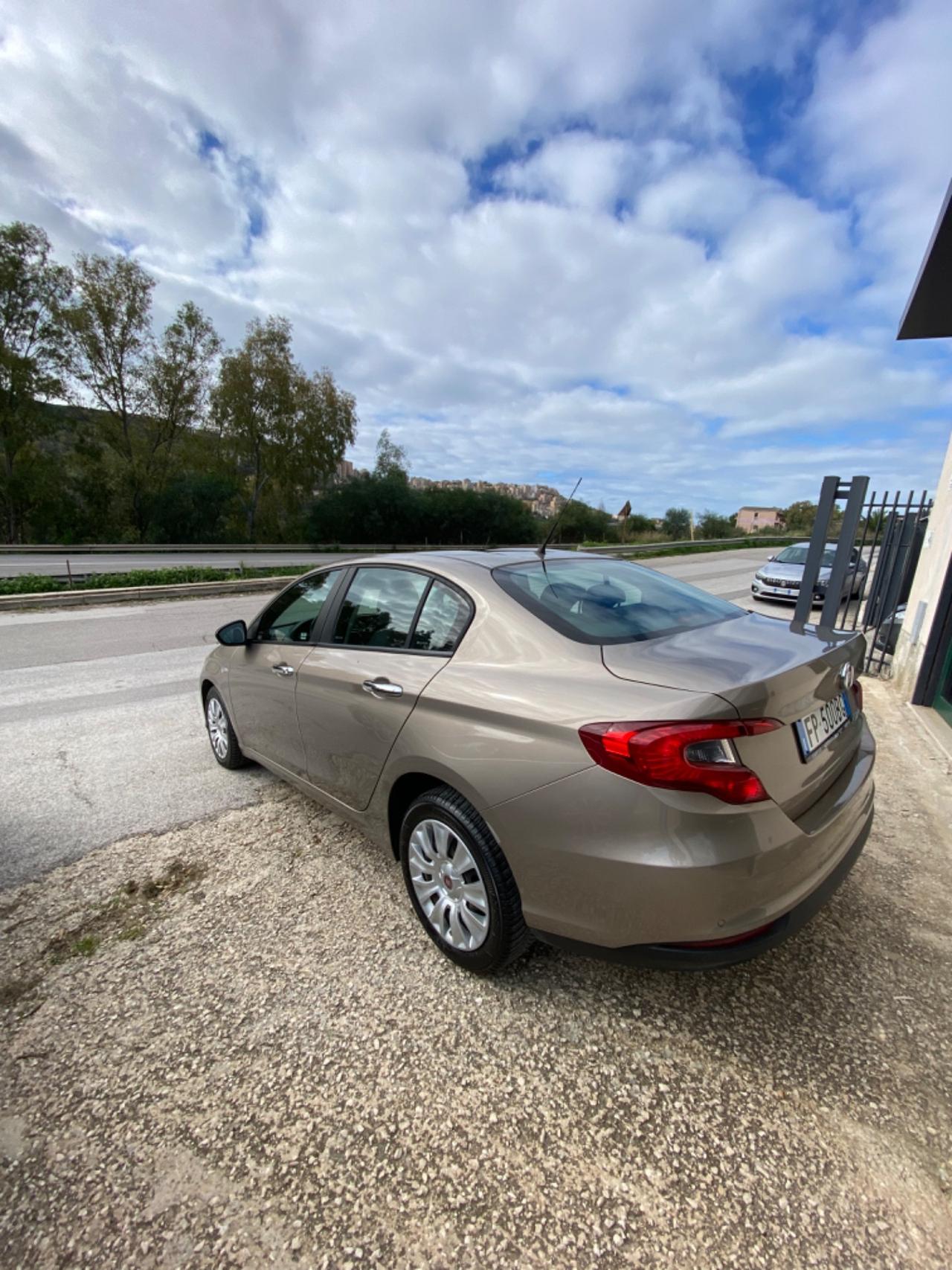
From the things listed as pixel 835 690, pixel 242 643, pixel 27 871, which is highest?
pixel 835 690

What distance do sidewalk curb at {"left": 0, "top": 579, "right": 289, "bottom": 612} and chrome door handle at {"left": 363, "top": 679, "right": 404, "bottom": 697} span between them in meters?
8.72

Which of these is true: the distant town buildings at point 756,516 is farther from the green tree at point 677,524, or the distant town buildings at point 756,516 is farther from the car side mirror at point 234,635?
the car side mirror at point 234,635

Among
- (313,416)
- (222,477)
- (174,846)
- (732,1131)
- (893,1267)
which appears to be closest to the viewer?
(893,1267)

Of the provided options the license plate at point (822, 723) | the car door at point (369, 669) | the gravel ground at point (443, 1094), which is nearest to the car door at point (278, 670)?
the car door at point (369, 669)

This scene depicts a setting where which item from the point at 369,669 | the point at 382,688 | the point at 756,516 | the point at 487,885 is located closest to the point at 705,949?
the point at 487,885

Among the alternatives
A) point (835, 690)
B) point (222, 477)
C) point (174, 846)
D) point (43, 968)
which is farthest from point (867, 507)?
point (222, 477)

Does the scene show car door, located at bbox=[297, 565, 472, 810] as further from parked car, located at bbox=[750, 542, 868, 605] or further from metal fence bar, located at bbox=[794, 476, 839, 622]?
parked car, located at bbox=[750, 542, 868, 605]

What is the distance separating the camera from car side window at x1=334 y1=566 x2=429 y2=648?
8.19 feet

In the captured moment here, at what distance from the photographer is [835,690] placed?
2020 mm

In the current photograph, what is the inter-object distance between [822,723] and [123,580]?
15151 mm

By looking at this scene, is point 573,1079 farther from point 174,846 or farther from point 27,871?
point 27,871

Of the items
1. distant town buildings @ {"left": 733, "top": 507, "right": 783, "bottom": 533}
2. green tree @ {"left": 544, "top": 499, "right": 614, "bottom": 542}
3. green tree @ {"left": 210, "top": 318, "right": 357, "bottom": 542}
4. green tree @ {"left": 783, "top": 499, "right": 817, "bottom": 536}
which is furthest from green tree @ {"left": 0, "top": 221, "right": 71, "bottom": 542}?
distant town buildings @ {"left": 733, "top": 507, "right": 783, "bottom": 533}

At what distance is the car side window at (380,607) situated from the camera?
2.50 metres

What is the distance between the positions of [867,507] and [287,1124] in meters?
7.99
